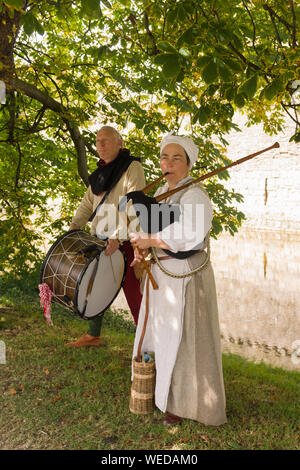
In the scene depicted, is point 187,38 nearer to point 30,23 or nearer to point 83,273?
point 30,23

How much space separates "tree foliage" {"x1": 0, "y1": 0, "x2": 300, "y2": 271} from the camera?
253 centimetres

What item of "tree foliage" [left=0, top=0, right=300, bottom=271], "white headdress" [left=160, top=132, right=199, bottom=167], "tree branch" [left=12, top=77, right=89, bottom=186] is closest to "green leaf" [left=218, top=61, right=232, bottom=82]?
"tree foliage" [left=0, top=0, right=300, bottom=271]

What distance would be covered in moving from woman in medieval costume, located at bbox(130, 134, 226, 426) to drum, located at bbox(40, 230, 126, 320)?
1.92ft

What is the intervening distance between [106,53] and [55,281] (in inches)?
77.9

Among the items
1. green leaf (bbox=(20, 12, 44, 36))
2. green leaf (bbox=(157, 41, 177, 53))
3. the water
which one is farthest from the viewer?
the water

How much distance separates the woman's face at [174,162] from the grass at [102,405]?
63.1 inches

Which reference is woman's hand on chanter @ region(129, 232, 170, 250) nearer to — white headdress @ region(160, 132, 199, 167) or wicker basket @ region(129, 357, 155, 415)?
white headdress @ region(160, 132, 199, 167)

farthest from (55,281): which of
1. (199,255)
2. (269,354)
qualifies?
(269,354)

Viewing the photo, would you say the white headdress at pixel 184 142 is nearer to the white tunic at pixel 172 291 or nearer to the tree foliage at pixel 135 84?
the white tunic at pixel 172 291

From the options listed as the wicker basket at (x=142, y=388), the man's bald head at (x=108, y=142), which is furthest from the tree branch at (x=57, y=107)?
the wicker basket at (x=142, y=388)

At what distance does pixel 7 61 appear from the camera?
409 centimetres

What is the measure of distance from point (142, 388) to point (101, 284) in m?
0.82

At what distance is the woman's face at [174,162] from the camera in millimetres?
2553
